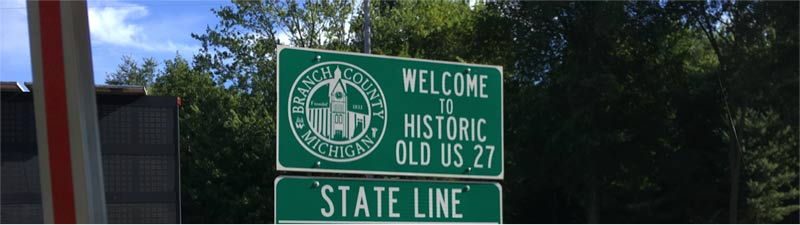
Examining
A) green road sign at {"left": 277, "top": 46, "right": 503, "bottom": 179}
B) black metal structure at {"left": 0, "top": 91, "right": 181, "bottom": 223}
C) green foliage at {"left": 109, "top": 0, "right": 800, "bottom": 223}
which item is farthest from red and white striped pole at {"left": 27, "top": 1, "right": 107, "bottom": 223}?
green foliage at {"left": 109, "top": 0, "right": 800, "bottom": 223}

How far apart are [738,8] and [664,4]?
3.22 m

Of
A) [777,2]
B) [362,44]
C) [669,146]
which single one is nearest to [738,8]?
[777,2]

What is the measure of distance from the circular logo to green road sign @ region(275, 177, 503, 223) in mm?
149

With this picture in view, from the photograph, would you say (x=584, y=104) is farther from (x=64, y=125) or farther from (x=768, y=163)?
(x=64, y=125)

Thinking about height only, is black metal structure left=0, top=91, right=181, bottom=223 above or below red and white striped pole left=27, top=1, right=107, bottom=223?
below

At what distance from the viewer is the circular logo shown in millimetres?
4203

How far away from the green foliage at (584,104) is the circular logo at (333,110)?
840 inches

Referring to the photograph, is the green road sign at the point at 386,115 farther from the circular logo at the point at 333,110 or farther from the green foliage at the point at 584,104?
the green foliage at the point at 584,104

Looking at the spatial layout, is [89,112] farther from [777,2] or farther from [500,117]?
[777,2]

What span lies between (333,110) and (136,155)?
388cm

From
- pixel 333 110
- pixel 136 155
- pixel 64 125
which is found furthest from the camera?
pixel 136 155

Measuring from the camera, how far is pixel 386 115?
172 inches

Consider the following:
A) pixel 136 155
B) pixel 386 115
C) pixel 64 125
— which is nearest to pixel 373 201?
pixel 386 115

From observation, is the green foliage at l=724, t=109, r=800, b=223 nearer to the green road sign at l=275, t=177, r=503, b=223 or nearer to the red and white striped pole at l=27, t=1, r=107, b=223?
the green road sign at l=275, t=177, r=503, b=223
